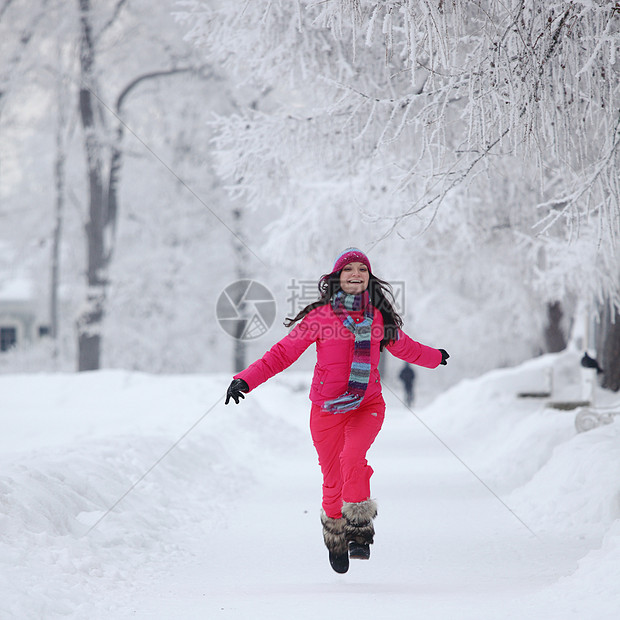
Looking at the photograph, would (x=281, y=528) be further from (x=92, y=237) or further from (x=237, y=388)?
(x=92, y=237)

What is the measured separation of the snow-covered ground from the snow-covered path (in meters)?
0.02

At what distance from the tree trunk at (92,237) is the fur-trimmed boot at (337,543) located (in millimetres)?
15124

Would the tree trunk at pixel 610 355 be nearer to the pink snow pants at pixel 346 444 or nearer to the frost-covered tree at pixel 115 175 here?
the frost-covered tree at pixel 115 175

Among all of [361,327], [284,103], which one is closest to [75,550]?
[361,327]

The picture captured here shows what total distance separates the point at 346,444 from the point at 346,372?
464 mm

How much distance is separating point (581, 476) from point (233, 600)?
12.8ft

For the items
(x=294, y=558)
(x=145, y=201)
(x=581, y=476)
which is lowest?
(x=294, y=558)

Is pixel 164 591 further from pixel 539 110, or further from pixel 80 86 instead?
pixel 80 86

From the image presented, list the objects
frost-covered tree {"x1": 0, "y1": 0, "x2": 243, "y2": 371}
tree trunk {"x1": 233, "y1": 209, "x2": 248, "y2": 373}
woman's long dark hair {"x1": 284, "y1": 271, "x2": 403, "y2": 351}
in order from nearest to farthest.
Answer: woman's long dark hair {"x1": 284, "y1": 271, "x2": 403, "y2": 351} < frost-covered tree {"x1": 0, "y1": 0, "x2": 243, "y2": 371} < tree trunk {"x1": 233, "y1": 209, "x2": 248, "y2": 373}

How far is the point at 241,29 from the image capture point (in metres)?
7.66

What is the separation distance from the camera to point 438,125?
207 inches

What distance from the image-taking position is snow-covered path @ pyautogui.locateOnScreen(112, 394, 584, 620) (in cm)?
418

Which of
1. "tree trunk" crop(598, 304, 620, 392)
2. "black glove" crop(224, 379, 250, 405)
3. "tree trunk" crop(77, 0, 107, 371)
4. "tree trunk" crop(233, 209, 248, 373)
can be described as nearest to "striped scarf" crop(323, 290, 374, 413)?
"black glove" crop(224, 379, 250, 405)

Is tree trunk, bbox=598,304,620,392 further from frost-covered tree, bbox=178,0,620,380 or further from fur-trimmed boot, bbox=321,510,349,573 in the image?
fur-trimmed boot, bbox=321,510,349,573
